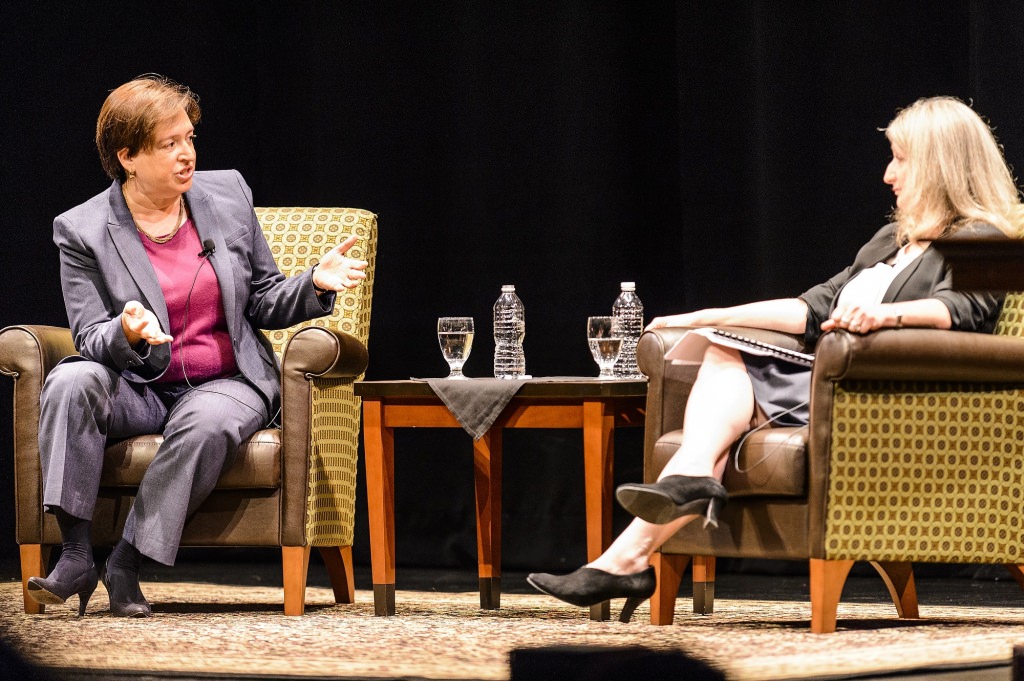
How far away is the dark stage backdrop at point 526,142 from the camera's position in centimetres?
414

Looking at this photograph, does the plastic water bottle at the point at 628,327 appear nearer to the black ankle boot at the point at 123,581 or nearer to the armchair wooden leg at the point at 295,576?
the armchair wooden leg at the point at 295,576

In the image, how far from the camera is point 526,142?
4.53 m

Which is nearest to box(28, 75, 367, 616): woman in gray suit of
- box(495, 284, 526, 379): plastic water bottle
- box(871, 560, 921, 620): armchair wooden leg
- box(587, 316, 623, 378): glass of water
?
box(495, 284, 526, 379): plastic water bottle

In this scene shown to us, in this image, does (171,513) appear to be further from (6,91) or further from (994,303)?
(6,91)

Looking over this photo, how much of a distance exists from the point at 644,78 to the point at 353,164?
1076mm

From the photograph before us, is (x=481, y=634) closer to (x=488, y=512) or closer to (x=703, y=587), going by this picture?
(x=488, y=512)

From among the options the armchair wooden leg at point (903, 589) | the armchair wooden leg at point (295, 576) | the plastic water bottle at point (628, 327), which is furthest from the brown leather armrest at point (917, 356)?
the armchair wooden leg at point (295, 576)

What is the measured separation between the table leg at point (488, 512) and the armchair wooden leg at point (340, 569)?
1.20 ft

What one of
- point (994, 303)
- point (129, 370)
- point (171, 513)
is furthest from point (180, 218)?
point (994, 303)

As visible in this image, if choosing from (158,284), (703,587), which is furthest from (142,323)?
(703,587)

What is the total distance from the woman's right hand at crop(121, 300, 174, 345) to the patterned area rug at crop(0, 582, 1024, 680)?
2.10ft

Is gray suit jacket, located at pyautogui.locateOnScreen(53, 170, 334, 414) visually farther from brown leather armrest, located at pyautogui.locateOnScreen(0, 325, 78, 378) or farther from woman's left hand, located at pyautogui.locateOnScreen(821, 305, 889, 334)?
woman's left hand, located at pyautogui.locateOnScreen(821, 305, 889, 334)

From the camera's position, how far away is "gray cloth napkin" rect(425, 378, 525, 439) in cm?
317

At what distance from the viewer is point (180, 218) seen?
135 inches
